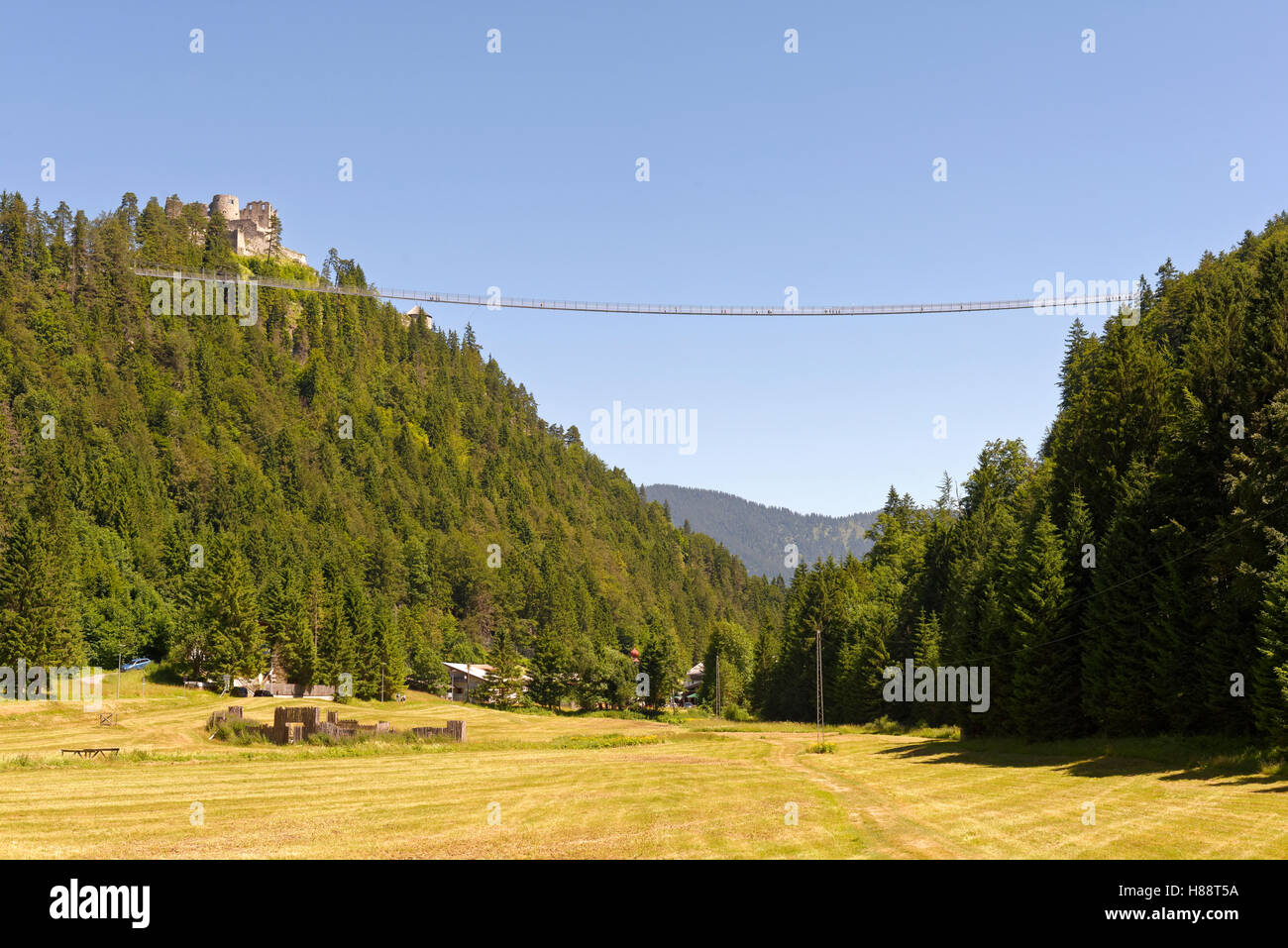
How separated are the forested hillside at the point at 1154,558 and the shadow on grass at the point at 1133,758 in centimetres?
130

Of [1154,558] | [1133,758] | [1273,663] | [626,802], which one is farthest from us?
[1154,558]

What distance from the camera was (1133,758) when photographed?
44656 mm

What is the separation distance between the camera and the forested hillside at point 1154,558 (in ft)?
132

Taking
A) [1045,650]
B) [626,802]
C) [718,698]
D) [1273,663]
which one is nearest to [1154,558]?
[1045,650]

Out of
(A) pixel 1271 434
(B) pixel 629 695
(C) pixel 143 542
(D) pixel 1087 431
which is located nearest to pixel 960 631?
(D) pixel 1087 431

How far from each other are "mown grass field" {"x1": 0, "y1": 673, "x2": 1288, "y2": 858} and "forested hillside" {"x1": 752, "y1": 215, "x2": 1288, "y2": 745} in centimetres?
316

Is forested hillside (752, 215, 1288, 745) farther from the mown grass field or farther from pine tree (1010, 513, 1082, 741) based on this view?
the mown grass field

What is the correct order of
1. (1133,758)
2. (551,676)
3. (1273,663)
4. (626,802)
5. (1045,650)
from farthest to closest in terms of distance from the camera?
(551,676), (1045,650), (1133,758), (1273,663), (626,802)

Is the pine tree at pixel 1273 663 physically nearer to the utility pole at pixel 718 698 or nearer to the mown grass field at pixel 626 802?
the mown grass field at pixel 626 802

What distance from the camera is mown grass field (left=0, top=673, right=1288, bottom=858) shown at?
23.0 m

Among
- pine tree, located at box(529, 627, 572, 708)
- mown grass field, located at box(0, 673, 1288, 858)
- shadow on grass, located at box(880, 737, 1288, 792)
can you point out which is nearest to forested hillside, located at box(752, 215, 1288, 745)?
shadow on grass, located at box(880, 737, 1288, 792)

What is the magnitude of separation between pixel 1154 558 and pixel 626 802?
101ft

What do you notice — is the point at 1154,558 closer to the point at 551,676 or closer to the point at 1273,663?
the point at 1273,663

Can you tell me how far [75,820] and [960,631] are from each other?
191 feet
